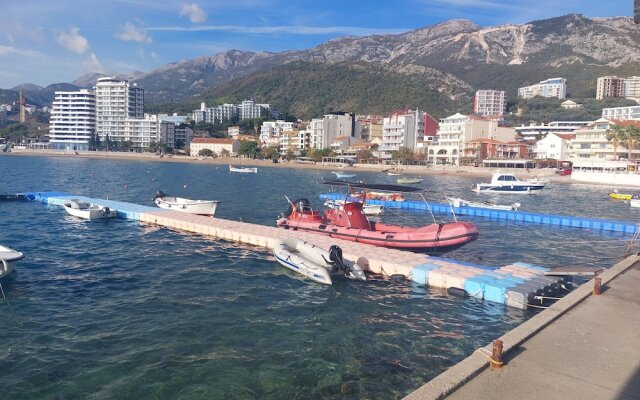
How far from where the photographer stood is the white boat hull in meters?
33.2

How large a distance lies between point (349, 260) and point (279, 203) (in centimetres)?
2653

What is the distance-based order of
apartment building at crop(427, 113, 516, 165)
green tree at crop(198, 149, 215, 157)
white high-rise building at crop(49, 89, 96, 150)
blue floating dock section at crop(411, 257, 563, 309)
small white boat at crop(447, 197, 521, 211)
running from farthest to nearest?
white high-rise building at crop(49, 89, 96, 150) → green tree at crop(198, 149, 215, 157) → apartment building at crop(427, 113, 516, 165) → small white boat at crop(447, 197, 521, 211) → blue floating dock section at crop(411, 257, 563, 309)

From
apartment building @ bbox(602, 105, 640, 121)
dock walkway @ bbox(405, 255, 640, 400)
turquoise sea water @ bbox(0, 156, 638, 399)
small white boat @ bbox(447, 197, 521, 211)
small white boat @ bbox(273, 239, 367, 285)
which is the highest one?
apartment building @ bbox(602, 105, 640, 121)

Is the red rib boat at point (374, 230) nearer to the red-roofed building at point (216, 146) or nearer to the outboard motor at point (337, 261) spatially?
the outboard motor at point (337, 261)

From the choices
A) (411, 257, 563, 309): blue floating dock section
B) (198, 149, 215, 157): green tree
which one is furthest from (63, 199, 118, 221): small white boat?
(198, 149, 215, 157): green tree

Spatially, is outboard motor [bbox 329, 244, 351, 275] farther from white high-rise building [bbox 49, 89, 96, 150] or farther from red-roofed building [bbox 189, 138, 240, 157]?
white high-rise building [bbox 49, 89, 96, 150]

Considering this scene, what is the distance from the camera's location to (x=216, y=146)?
151 metres

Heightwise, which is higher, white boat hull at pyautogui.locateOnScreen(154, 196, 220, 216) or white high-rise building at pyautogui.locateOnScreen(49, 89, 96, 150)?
white high-rise building at pyautogui.locateOnScreen(49, 89, 96, 150)

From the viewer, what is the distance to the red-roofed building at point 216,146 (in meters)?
150

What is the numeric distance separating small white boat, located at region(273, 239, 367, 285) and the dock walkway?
841 centimetres

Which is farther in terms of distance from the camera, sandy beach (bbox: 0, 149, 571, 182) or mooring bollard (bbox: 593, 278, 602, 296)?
sandy beach (bbox: 0, 149, 571, 182)

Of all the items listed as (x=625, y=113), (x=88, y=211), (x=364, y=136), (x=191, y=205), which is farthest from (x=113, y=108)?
(x=625, y=113)

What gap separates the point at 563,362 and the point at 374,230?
1616 cm

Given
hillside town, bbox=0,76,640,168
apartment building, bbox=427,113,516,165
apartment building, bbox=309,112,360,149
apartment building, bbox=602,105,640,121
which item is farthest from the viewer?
apartment building, bbox=309,112,360,149
